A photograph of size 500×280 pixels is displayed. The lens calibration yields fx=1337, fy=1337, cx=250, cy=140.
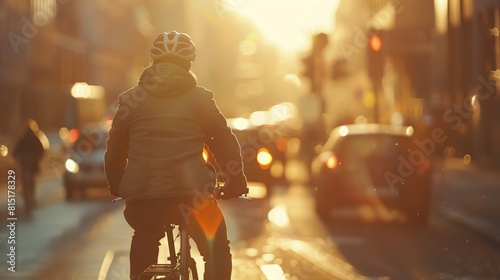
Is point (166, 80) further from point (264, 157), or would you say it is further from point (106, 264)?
point (264, 157)

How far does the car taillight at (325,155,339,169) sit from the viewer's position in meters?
19.3

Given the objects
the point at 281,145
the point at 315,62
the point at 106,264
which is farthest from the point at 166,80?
the point at 315,62

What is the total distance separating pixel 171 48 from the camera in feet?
21.1

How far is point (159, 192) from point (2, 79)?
52.1 m

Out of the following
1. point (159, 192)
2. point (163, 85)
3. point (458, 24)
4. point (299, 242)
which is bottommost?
point (299, 242)

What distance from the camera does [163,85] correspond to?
6309 millimetres

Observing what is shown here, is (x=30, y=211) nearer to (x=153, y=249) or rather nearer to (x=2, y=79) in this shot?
(x=153, y=249)

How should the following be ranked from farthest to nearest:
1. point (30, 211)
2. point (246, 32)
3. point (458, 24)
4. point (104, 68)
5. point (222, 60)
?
1. point (222, 60)
2. point (246, 32)
3. point (104, 68)
4. point (458, 24)
5. point (30, 211)

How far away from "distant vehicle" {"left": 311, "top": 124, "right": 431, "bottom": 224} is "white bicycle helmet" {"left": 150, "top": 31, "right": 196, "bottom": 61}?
41.6 feet

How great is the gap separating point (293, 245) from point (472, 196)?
921 cm

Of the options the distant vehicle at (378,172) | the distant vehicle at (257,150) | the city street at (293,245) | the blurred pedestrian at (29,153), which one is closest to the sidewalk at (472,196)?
the city street at (293,245)

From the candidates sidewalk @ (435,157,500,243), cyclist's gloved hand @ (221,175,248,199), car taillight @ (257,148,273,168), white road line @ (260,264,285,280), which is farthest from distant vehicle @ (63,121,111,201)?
cyclist's gloved hand @ (221,175,248,199)

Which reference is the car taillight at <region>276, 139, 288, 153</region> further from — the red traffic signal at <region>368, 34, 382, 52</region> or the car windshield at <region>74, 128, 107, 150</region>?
the red traffic signal at <region>368, 34, 382, 52</region>

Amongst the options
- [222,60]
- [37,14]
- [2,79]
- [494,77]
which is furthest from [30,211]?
[222,60]
